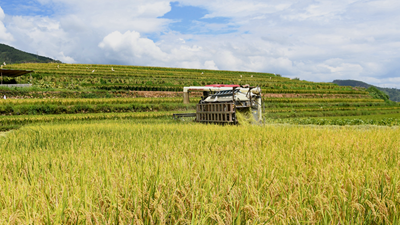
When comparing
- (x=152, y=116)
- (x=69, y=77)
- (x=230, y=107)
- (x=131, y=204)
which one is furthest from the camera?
(x=69, y=77)

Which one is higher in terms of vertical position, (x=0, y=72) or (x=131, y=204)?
(x=0, y=72)

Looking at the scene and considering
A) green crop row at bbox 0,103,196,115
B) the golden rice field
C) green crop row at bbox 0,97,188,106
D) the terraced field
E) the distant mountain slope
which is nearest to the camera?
the golden rice field

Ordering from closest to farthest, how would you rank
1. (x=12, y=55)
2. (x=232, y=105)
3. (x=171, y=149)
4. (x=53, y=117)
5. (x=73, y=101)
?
(x=171, y=149) → (x=232, y=105) → (x=53, y=117) → (x=73, y=101) → (x=12, y=55)

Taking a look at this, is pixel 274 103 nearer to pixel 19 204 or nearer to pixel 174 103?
pixel 174 103

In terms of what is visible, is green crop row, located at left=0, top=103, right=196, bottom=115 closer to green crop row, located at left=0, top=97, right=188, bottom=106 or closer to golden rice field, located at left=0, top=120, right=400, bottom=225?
green crop row, located at left=0, top=97, right=188, bottom=106

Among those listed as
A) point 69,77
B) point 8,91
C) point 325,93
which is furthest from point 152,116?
point 325,93

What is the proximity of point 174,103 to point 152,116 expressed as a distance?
5.63 metres

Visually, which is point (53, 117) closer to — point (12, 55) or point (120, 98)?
point (120, 98)

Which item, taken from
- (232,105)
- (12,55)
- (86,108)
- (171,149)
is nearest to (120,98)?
(86,108)

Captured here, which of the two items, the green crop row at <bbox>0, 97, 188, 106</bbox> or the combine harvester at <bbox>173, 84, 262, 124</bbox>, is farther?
the green crop row at <bbox>0, 97, 188, 106</bbox>

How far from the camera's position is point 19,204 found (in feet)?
7.82

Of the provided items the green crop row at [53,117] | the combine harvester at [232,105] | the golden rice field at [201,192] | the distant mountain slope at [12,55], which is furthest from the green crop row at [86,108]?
the distant mountain slope at [12,55]

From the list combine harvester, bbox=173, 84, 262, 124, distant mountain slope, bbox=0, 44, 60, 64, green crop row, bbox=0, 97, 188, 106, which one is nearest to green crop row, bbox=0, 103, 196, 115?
green crop row, bbox=0, 97, 188, 106

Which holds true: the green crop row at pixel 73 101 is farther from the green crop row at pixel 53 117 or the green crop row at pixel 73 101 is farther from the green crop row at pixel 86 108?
the green crop row at pixel 53 117
